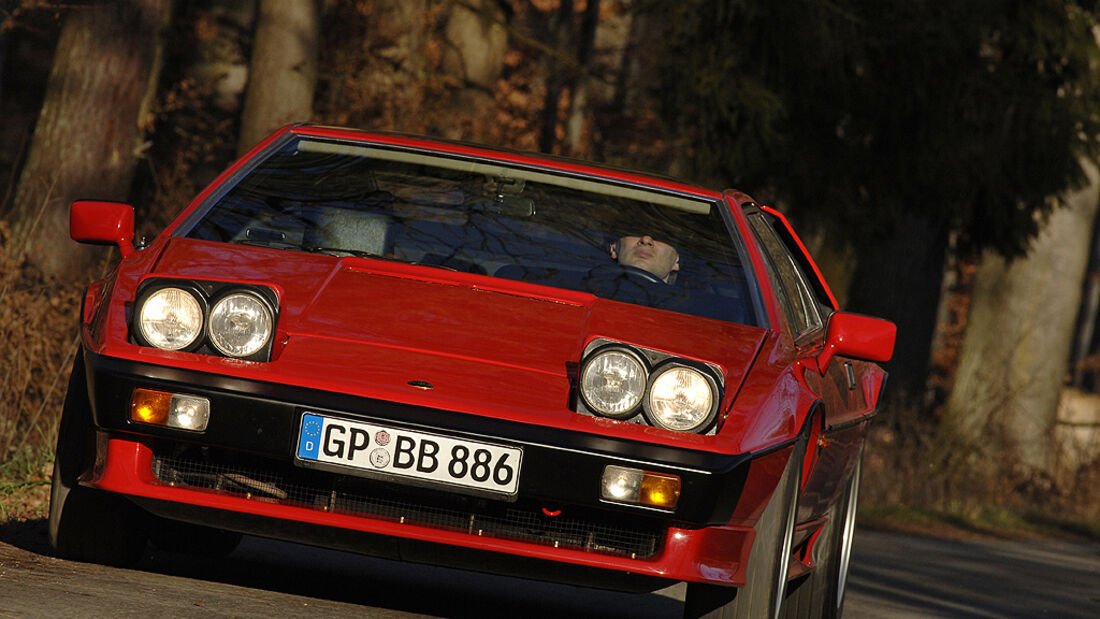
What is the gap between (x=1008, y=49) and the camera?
48.5ft

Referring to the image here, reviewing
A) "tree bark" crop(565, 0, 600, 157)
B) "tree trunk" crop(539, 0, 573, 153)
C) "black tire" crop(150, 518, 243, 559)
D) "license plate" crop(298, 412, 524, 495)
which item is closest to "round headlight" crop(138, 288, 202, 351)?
"license plate" crop(298, 412, 524, 495)

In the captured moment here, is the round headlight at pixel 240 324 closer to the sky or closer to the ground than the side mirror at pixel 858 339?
closer to the ground

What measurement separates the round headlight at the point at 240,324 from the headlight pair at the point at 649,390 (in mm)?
842

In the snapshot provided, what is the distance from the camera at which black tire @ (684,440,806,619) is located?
4.58 m

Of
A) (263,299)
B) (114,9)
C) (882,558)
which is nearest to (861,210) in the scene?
(882,558)

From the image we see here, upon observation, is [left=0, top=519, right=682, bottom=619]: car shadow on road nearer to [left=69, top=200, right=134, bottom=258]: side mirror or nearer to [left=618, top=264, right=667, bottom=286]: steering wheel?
[left=69, top=200, right=134, bottom=258]: side mirror

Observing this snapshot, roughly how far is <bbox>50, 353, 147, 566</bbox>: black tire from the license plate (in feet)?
2.28

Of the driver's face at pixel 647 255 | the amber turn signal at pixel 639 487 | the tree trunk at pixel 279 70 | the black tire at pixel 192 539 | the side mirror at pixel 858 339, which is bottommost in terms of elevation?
the black tire at pixel 192 539

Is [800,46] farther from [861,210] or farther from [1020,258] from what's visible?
[1020,258]

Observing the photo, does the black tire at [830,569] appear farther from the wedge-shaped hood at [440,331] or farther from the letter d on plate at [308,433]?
the letter d on plate at [308,433]

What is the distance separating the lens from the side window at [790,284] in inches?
220

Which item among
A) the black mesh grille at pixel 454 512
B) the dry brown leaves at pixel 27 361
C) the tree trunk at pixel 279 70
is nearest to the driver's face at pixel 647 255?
the black mesh grille at pixel 454 512

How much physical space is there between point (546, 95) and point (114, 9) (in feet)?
47.8

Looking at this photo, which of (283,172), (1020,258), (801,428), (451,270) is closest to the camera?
(801,428)
